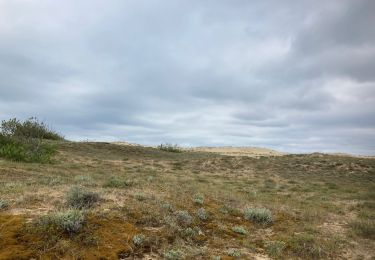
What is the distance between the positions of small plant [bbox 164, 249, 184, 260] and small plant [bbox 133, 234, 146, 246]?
612 millimetres

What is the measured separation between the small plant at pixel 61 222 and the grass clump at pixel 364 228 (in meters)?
8.22

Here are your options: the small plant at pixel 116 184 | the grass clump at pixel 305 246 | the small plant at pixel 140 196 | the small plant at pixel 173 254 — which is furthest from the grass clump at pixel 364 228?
the small plant at pixel 116 184

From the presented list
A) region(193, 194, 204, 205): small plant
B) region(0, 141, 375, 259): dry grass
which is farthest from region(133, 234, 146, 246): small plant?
region(193, 194, 204, 205): small plant

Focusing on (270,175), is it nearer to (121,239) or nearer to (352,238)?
(352,238)

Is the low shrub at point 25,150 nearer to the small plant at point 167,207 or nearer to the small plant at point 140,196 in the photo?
the small plant at point 140,196

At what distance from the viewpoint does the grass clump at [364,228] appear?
12.1 m

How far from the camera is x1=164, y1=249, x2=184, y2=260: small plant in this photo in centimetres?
852

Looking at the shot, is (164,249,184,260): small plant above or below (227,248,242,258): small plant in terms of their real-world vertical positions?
above

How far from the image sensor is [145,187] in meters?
14.6

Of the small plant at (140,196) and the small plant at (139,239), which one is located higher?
the small plant at (140,196)

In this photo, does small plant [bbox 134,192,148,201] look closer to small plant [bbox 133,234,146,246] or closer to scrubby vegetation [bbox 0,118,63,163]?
small plant [bbox 133,234,146,246]

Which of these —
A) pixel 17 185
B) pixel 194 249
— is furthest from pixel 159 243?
pixel 17 185

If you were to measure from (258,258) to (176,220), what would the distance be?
236cm

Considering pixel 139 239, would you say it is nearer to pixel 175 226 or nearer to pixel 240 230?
pixel 175 226
